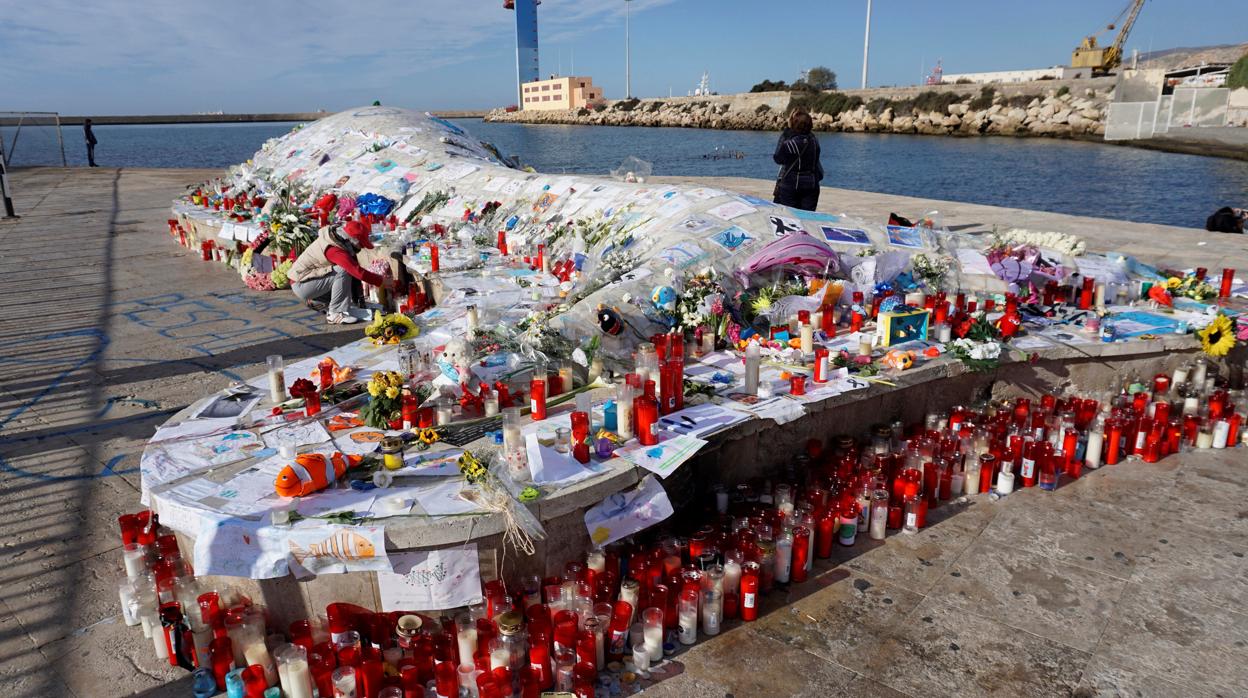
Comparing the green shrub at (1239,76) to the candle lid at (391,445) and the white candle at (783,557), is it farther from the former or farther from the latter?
the candle lid at (391,445)

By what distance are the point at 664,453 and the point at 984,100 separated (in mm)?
61890

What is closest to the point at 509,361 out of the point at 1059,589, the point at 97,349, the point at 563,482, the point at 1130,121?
the point at 563,482

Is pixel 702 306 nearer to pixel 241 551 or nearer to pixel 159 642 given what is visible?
pixel 241 551

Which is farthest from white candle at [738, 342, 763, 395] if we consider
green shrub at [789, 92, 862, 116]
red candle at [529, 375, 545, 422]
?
green shrub at [789, 92, 862, 116]

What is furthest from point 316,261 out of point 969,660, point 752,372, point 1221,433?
point 1221,433

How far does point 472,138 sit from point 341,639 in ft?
50.1

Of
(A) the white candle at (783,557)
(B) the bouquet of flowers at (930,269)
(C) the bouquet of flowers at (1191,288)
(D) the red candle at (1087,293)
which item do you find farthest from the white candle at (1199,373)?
(A) the white candle at (783,557)

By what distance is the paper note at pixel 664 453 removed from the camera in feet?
14.3

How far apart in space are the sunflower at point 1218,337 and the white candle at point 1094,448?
1707 mm

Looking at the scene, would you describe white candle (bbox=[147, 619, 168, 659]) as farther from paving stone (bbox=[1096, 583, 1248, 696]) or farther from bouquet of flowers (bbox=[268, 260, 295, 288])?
bouquet of flowers (bbox=[268, 260, 295, 288])

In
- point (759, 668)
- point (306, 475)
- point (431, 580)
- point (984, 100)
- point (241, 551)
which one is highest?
point (984, 100)

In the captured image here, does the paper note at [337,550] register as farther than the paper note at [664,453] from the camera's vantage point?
No

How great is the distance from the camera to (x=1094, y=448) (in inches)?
222

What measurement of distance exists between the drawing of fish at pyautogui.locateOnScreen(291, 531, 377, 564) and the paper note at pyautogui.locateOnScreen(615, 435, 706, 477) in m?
1.47
